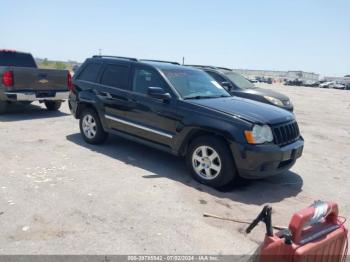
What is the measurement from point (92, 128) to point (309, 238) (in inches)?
220

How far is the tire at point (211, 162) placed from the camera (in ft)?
16.5

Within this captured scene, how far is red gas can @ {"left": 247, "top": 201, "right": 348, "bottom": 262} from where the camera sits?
2.27 m

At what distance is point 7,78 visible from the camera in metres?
9.41

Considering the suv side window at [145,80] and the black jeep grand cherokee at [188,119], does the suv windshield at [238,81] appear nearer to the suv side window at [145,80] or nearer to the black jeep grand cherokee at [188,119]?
the black jeep grand cherokee at [188,119]

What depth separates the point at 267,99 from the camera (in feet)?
34.1

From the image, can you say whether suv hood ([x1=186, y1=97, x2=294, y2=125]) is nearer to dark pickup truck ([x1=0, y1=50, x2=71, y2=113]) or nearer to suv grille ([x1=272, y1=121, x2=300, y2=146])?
suv grille ([x1=272, y1=121, x2=300, y2=146])

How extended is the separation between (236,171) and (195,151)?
2.29ft

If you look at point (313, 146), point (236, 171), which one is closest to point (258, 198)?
point (236, 171)

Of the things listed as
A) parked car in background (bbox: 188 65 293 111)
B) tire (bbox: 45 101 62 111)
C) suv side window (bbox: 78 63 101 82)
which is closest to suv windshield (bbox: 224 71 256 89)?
parked car in background (bbox: 188 65 293 111)

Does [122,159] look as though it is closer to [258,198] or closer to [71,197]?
[71,197]

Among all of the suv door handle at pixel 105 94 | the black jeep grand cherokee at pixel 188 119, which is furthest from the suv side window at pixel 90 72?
the suv door handle at pixel 105 94

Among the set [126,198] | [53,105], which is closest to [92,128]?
[126,198]

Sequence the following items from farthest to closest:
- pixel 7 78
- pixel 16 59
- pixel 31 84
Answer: pixel 16 59 < pixel 31 84 < pixel 7 78

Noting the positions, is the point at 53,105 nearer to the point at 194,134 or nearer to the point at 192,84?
the point at 192,84
